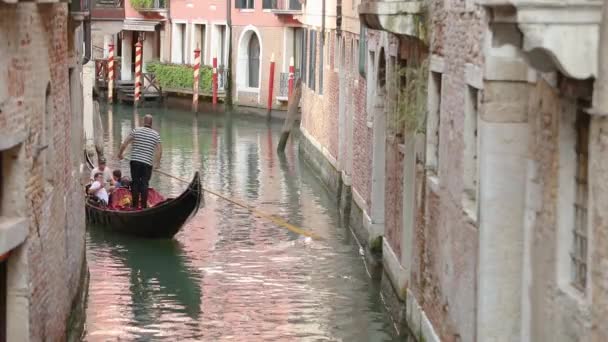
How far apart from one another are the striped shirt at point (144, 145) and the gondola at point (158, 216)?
507 mm

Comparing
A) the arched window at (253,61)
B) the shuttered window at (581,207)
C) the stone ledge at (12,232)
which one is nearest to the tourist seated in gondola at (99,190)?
the stone ledge at (12,232)

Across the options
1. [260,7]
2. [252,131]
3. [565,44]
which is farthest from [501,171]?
[260,7]

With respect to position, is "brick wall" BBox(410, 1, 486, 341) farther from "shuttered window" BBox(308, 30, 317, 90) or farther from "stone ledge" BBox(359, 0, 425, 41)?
"shuttered window" BBox(308, 30, 317, 90)

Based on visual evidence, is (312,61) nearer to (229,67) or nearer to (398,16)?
(229,67)

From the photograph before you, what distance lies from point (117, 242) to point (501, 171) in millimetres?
8170

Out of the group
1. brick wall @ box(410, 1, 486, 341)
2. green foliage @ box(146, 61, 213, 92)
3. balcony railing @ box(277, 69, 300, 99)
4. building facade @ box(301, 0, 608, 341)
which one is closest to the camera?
building facade @ box(301, 0, 608, 341)

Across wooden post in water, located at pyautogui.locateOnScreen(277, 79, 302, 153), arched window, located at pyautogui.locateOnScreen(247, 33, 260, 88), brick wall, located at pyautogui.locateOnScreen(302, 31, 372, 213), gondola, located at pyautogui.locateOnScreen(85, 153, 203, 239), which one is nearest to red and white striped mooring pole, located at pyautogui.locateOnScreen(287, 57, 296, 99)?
arched window, located at pyautogui.locateOnScreen(247, 33, 260, 88)

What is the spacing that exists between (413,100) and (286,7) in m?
19.9

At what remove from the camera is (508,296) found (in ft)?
22.1

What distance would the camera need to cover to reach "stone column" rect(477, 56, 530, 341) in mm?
6645

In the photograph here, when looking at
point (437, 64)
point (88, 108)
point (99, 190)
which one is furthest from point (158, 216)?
point (437, 64)

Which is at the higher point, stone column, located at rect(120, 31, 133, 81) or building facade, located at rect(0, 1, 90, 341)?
building facade, located at rect(0, 1, 90, 341)

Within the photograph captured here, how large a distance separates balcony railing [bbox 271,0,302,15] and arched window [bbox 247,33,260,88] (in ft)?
5.87

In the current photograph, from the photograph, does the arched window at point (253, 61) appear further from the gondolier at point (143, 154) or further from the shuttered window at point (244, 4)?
the gondolier at point (143, 154)
